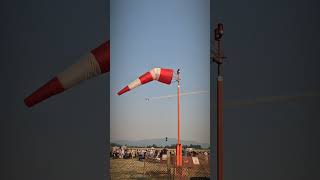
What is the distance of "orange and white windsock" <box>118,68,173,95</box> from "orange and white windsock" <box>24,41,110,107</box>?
15 centimetres

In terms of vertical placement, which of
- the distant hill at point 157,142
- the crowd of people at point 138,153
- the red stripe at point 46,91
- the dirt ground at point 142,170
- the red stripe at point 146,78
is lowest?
the dirt ground at point 142,170

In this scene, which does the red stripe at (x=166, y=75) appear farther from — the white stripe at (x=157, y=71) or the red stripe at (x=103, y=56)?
the red stripe at (x=103, y=56)

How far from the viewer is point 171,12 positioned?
1916mm

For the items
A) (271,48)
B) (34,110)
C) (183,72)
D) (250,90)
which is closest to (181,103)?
(183,72)

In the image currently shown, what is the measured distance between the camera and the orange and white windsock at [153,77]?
6.35ft

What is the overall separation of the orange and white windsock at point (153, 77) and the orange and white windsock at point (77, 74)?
0.48ft

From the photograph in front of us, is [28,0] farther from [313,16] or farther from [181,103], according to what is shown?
[313,16]

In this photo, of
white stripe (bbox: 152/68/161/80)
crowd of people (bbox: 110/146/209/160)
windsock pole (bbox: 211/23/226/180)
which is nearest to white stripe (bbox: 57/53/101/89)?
white stripe (bbox: 152/68/161/80)

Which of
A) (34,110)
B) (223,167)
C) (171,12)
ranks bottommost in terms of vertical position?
(223,167)

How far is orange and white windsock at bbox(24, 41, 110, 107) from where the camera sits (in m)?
2.00

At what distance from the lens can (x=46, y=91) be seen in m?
2.05

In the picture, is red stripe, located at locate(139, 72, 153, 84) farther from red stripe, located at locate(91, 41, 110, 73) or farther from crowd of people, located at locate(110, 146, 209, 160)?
crowd of people, located at locate(110, 146, 209, 160)

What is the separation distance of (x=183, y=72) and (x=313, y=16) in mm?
741

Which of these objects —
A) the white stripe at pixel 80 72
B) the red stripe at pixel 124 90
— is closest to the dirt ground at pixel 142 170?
the red stripe at pixel 124 90
